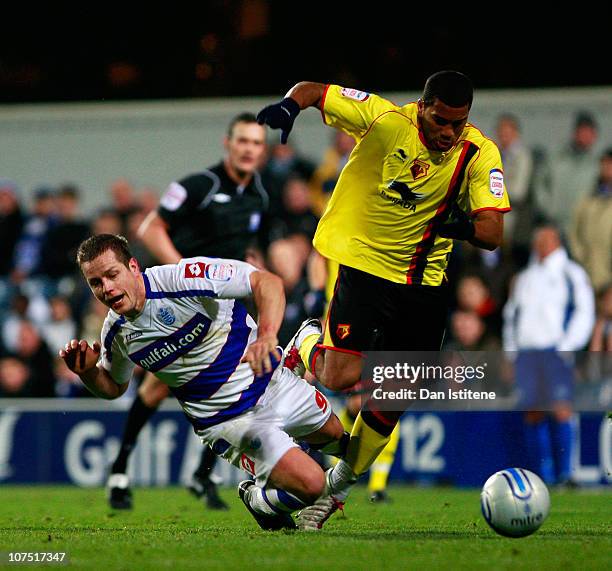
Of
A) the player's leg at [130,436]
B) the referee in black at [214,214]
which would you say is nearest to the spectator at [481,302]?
the referee in black at [214,214]

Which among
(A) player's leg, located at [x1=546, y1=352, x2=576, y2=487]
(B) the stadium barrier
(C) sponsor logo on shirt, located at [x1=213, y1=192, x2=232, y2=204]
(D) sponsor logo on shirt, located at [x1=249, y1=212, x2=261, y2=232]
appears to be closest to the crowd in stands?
(A) player's leg, located at [x1=546, y1=352, x2=576, y2=487]

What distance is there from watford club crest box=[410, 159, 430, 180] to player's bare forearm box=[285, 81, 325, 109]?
589 mm

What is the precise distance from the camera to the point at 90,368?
235 inches

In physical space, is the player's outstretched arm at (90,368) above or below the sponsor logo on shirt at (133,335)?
below

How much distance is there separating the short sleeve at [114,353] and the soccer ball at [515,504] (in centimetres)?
190

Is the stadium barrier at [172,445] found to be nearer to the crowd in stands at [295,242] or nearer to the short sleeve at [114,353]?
the crowd in stands at [295,242]

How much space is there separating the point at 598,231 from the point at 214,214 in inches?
184

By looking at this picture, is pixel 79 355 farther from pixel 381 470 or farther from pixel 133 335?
pixel 381 470

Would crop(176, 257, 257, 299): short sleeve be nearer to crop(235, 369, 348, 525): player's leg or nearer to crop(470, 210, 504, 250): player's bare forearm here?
crop(235, 369, 348, 525): player's leg

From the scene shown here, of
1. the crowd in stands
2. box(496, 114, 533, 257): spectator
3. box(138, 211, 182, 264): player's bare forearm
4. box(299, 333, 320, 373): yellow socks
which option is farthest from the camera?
box(496, 114, 533, 257): spectator

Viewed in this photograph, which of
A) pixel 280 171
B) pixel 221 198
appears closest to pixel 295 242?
pixel 280 171

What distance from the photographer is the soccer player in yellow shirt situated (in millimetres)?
6270

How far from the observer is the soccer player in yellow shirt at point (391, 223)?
627 centimetres

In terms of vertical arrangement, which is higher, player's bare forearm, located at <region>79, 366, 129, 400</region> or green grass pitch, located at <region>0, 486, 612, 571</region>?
player's bare forearm, located at <region>79, 366, 129, 400</region>
